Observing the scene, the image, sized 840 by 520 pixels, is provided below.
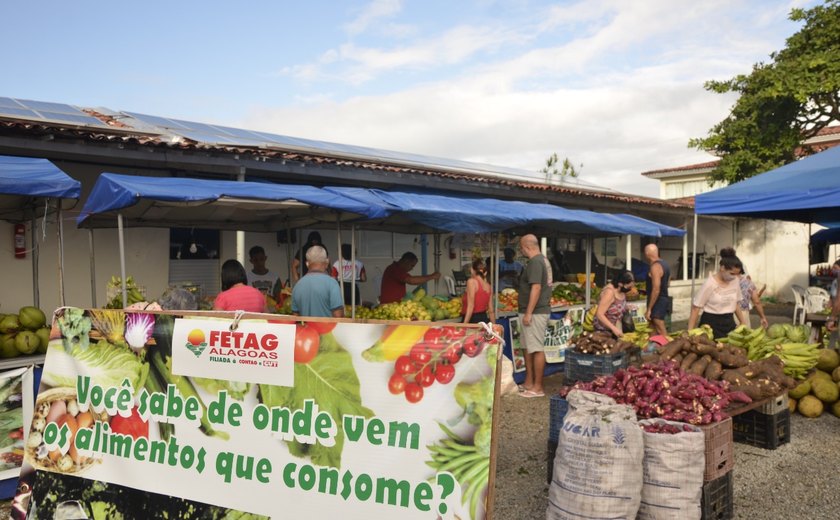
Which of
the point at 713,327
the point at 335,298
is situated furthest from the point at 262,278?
the point at 713,327

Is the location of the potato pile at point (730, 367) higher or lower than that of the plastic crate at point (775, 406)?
higher

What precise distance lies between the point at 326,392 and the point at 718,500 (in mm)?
3128

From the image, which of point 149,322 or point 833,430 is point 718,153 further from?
point 149,322

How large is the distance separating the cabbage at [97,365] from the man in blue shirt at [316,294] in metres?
2.59

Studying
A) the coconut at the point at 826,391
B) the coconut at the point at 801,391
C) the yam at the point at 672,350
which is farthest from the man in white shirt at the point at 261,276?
the coconut at the point at 826,391

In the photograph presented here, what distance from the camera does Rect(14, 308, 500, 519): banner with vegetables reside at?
7.82 ft

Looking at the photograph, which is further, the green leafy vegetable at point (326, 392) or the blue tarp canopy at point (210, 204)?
the blue tarp canopy at point (210, 204)

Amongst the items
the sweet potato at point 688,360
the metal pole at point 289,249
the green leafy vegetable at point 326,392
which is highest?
the metal pole at point 289,249

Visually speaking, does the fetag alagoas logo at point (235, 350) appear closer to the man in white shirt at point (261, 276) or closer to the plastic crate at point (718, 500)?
the plastic crate at point (718, 500)

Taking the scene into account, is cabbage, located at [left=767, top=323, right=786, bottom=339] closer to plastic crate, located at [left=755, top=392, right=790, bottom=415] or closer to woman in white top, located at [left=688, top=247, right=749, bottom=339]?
woman in white top, located at [left=688, top=247, right=749, bottom=339]

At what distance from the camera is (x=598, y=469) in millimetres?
3357

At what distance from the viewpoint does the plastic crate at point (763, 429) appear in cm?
568

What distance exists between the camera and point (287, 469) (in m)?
2.56

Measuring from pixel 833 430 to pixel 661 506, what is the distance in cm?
390
